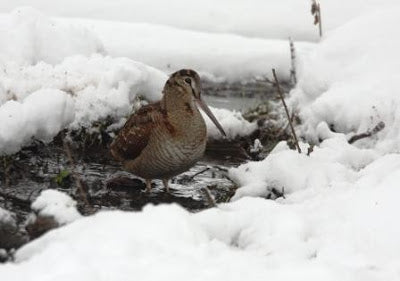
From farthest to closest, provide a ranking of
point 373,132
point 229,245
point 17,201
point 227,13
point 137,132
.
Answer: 1. point 227,13
2. point 373,132
3. point 137,132
4. point 17,201
5. point 229,245

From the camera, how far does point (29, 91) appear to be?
663 cm

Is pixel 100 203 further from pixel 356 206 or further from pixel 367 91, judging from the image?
pixel 367 91

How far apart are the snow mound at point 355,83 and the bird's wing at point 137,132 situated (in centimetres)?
157

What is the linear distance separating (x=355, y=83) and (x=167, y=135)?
6.94 feet

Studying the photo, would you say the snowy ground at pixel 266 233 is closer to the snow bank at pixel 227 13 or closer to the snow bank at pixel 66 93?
the snow bank at pixel 66 93

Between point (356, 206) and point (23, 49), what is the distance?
4343 mm

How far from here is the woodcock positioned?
221 inches

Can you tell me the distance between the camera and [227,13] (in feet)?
40.9

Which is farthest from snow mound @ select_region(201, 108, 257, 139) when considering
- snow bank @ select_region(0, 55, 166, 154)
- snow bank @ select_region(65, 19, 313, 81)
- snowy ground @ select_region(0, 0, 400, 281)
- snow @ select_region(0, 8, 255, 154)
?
snow bank @ select_region(65, 19, 313, 81)

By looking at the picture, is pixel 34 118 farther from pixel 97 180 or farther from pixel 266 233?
pixel 266 233

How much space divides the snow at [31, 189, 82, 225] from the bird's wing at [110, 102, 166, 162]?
5.66 feet

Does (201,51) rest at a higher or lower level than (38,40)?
lower

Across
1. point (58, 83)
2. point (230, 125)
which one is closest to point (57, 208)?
point (58, 83)

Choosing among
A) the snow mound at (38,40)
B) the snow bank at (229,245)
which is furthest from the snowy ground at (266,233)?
the snow mound at (38,40)
